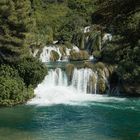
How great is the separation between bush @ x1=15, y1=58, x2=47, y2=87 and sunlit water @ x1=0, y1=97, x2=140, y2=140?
280cm

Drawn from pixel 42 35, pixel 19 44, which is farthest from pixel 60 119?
pixel 42 35

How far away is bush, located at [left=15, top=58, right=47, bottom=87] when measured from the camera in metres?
36.2

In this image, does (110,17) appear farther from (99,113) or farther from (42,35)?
(42,35)

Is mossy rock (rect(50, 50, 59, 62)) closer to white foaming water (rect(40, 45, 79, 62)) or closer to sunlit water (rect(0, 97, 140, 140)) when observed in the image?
white foaming water (rect(40, 45, 79, 62))

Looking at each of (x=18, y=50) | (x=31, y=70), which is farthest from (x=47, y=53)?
(x=18, y=50)

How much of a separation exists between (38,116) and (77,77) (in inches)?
358

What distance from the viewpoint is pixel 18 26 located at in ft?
118

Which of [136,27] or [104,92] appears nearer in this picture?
[136,27]

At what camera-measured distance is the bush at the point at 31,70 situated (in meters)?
36.2

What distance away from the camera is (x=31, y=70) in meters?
36.2

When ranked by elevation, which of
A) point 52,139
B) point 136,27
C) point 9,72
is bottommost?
point 52,139

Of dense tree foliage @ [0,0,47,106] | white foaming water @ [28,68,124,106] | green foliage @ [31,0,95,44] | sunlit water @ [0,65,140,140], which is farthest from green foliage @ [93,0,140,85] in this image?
green foliage @ [31,0,95,44]

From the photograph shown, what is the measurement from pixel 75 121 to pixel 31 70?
24.9 ft

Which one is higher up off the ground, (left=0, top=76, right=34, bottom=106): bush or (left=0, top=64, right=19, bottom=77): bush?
(left=0, top=64, right=19, bottom=77): bush
